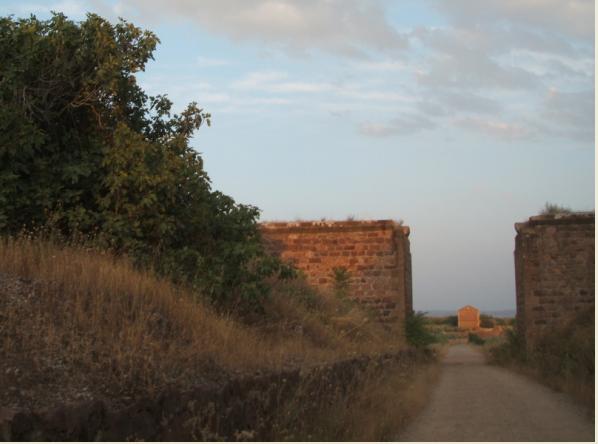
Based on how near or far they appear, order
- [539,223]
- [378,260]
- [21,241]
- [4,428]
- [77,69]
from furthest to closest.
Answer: [378,260]
[539,223]
[77,69]
[21,241]
[4,428]

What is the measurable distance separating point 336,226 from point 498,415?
12.2 metres

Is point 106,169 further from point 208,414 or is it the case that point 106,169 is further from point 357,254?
point 357,254

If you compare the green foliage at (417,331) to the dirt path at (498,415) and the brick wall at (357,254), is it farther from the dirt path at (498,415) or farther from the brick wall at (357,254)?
the dirt path at (498,415)

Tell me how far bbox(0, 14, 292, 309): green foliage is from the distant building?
54582 mm

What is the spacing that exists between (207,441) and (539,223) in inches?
652

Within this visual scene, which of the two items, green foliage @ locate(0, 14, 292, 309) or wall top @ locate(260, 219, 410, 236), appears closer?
green foliage @ locate(0, 14, 292, 309)

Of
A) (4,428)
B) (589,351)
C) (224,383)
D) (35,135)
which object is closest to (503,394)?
(589,351)

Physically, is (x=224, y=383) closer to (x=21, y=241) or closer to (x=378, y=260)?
(x=21, y=241)

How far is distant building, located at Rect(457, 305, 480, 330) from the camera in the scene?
214 feet

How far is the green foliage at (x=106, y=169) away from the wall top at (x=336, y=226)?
33.8 feet

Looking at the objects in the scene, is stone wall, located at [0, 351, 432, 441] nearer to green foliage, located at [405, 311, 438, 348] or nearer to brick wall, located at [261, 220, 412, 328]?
brick wall, located at [261, 220, 412, 328]

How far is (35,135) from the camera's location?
11141 mm

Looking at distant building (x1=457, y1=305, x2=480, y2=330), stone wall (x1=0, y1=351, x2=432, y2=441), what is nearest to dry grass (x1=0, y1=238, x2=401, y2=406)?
stone wall (x1=0, y1=351, x2=432, y2=441)

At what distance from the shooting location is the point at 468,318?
6750cm
